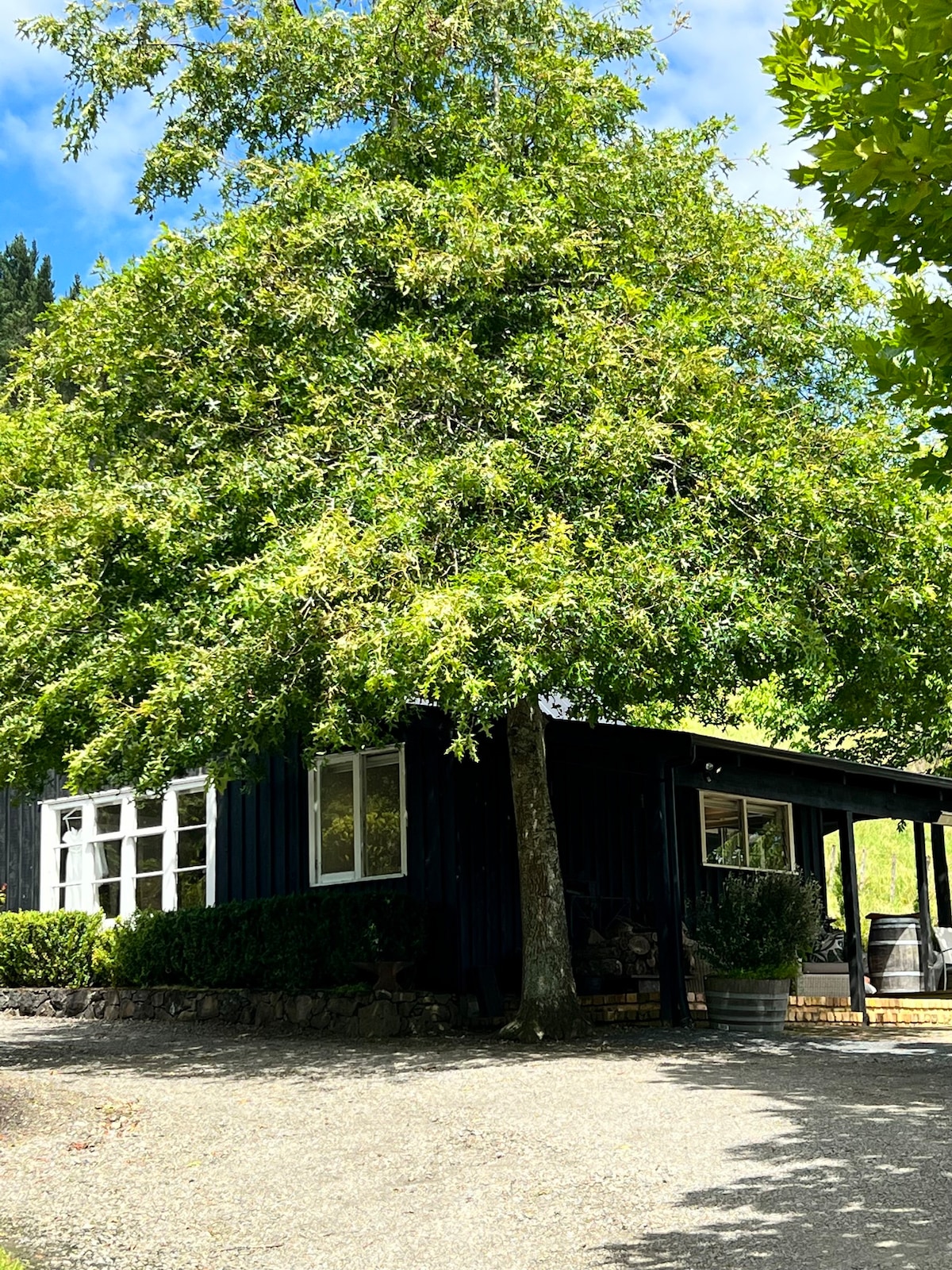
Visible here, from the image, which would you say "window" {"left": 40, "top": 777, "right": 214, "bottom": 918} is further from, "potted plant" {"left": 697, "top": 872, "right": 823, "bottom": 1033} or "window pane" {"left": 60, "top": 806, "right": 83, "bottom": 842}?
"potted plant" {"left": 697, "top": 872, "right": 823, "bottom": 1033}

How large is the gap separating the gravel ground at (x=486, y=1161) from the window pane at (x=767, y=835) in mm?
6563

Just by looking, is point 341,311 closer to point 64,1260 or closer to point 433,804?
point 433,804

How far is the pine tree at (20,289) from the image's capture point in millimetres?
42156

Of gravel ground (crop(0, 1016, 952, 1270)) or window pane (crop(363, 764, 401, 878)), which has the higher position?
window pane (crop(363, 764, 401, 878))

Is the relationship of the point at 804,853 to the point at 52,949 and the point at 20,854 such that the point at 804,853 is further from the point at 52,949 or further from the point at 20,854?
the point at 20,854

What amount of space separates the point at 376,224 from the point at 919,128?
8.39 metres

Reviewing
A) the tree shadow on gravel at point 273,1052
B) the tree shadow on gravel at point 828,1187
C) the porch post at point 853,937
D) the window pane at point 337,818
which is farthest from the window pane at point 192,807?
the tree shadow on gravel at point 828,1187

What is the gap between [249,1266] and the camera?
5.13 meters

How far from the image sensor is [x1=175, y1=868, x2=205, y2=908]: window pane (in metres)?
17.0

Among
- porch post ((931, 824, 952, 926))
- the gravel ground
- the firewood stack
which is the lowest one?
the gravel ground

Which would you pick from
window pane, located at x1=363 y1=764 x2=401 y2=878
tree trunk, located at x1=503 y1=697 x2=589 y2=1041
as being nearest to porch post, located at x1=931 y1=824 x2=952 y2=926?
window pane, located at x1=363 y1=764 x2=401 y2=878

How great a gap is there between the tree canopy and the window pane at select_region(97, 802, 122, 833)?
698cm

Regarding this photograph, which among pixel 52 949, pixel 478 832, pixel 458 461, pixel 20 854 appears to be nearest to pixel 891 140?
pixel 458 461

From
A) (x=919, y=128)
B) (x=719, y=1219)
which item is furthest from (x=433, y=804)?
(x=919, y=128)
